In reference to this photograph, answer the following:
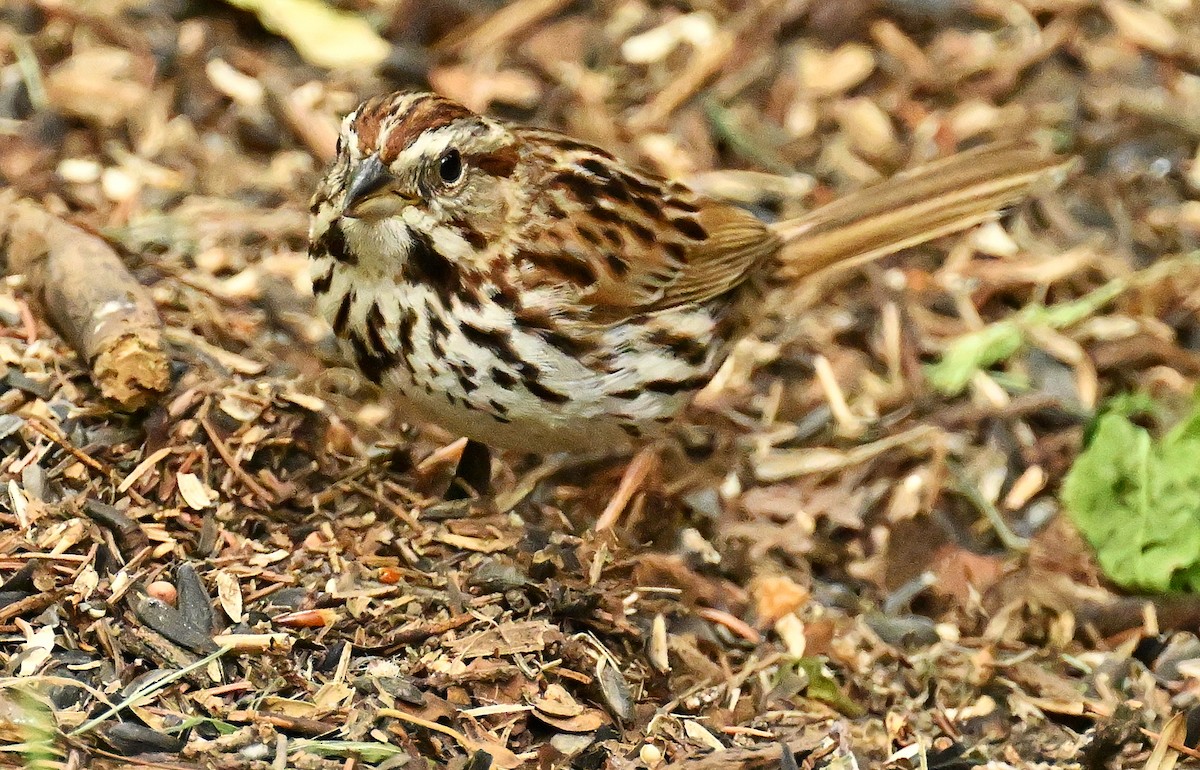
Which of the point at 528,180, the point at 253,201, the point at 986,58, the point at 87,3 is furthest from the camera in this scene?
the point at 986,58

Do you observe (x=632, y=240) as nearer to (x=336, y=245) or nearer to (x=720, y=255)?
(x=720, y=255)

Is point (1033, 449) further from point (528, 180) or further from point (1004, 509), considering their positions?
point (528, 180)

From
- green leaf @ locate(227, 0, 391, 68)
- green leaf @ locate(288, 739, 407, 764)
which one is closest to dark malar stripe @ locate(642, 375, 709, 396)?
green leaf @ locate(288, 739, 407, 764)

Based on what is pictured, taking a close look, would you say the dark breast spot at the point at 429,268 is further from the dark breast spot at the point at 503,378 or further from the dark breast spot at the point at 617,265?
the dark breast spot at the point at 617,265

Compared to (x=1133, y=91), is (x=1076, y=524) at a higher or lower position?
lower

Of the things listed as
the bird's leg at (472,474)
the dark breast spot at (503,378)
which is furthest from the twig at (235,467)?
the dark breast spot at (503,378)

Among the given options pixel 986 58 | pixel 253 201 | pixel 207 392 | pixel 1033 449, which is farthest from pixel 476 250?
pixel 986 58

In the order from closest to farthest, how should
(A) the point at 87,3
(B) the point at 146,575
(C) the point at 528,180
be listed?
1. (B) the point at 146,575
2. (C) the point at 528,180
3. (A) the point at 87,3

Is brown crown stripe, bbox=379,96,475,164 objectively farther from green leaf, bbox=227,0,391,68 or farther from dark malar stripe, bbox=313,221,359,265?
green leaf, bbox=227,0,391,68
